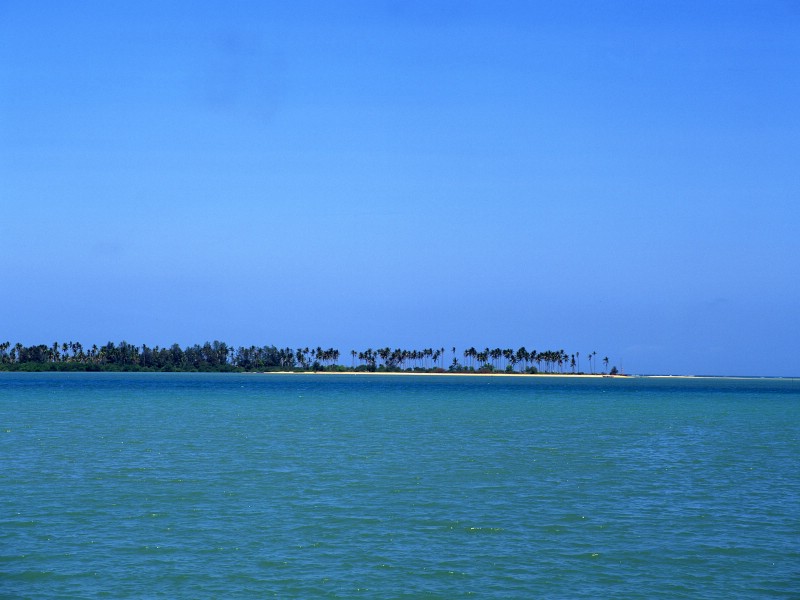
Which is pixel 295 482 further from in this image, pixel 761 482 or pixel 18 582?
pixel 761 482

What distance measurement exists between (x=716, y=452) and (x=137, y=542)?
43.4 metres

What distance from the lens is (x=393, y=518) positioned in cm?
3111

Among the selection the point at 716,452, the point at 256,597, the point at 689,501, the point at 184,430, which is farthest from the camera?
the point at 184,430

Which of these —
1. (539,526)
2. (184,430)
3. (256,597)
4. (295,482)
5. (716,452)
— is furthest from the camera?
(184,430)

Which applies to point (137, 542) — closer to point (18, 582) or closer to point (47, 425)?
point (18, 582)

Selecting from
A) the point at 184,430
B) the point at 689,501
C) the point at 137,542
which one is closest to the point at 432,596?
the point at 137,542

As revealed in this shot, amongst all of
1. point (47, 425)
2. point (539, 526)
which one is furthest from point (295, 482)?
point (47, 425)

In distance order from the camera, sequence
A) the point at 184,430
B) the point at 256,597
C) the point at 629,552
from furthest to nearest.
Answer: the point at 184,430, the point at 629,552, the point at 256,597

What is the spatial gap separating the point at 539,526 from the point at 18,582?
17501 mm

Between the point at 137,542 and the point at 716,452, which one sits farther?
the point at 716,452

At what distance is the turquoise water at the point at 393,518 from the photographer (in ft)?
75.4

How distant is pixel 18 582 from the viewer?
22594 millimetres

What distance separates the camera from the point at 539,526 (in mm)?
29844

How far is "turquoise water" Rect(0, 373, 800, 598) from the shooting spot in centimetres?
2297
